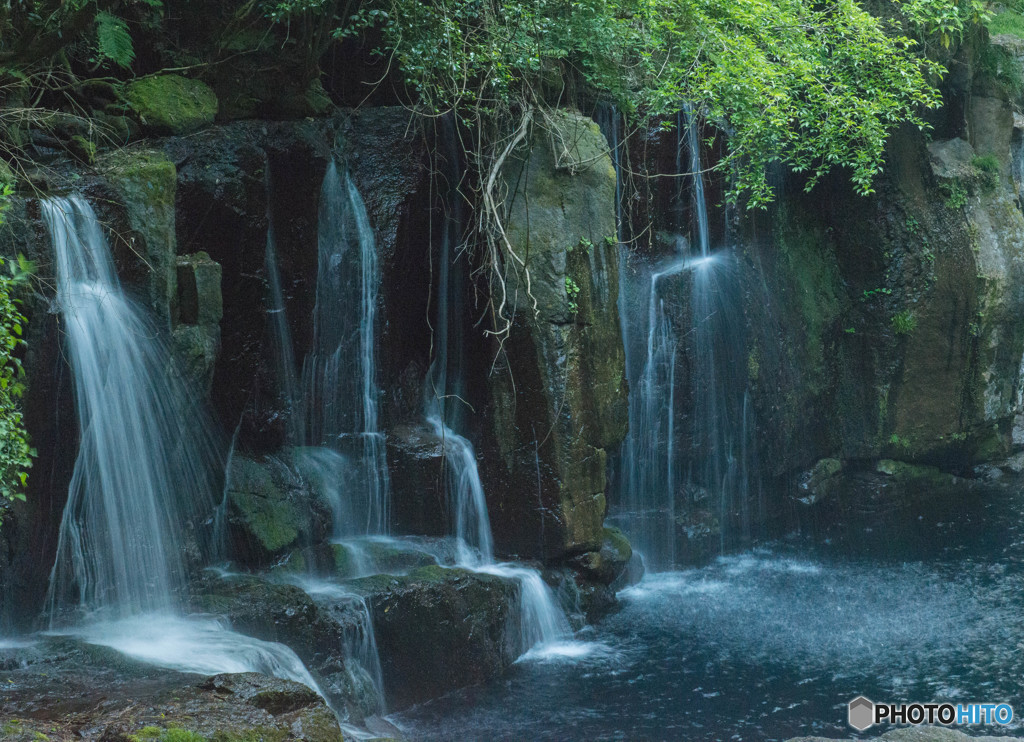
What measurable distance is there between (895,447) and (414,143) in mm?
7711

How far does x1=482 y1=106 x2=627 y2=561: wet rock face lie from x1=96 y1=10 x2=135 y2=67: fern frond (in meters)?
3.51

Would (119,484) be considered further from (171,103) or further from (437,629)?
(171,103)

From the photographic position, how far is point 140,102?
7.82 m

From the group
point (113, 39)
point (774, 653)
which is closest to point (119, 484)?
point (113, 39)

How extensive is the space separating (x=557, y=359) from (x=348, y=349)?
7.14 feet

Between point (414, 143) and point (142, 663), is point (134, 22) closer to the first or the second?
point (414, 143)

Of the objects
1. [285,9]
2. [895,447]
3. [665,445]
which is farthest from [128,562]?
[895,447]

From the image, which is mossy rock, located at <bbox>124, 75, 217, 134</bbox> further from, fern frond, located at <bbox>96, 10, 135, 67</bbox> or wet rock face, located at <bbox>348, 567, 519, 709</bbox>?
wet rock face, located at <bbox>348, 567, 519, 709</bbox>

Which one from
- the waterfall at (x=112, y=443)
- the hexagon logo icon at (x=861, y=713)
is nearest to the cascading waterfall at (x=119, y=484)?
the waterfall at (x=112, y=443)

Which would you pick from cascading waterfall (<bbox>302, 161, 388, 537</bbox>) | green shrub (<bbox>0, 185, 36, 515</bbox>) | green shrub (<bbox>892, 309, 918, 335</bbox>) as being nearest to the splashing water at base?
cascading waterfall (<bbox>302, 161, 388, 537</bbox>)

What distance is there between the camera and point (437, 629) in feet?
25.0

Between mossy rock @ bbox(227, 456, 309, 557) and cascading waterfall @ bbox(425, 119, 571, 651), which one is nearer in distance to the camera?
mossy rock @ bbox(227, 456, 309, 557)

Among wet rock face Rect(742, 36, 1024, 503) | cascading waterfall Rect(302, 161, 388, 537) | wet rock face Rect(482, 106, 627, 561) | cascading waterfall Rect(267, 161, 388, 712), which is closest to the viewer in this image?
wet rock face Rect(482, 106, 627, 561)

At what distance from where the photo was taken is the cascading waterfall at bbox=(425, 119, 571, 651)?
853 centimetres
